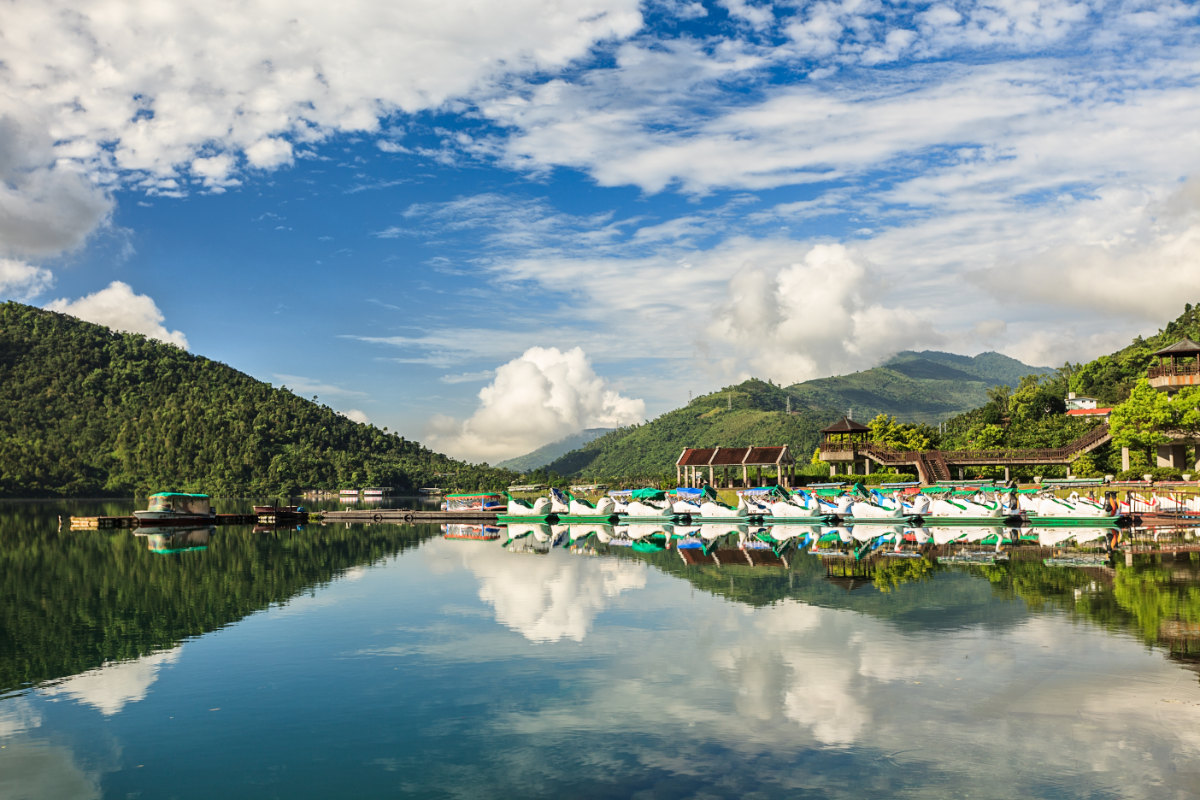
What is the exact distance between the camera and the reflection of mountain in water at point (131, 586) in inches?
820

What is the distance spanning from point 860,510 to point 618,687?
140ft

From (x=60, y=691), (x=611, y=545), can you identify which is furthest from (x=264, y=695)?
(x=611, y=545)

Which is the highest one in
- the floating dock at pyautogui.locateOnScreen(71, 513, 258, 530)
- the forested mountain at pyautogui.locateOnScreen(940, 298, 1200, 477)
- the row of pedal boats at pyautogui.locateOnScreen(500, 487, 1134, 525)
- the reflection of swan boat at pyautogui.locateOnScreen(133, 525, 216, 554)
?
the forested mountain at pyautogui.locateOnScreen(940, 298, 1200, 477)

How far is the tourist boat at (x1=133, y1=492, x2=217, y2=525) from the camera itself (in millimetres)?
64062

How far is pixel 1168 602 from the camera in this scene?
23828mm

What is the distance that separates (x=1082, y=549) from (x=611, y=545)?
22622mm

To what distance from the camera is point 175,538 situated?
55.2 m

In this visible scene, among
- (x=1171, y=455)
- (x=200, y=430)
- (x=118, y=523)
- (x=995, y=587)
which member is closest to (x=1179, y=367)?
(x=1171, y=455)

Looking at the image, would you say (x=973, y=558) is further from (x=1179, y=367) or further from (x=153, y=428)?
(x=153, y=428)

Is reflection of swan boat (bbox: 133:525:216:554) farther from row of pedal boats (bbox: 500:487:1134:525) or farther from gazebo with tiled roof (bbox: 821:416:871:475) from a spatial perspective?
gazebo with tiled roof (bbox: 821:416:871:475)

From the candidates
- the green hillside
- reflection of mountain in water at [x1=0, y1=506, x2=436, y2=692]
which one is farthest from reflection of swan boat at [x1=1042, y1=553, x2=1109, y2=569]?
the green hillside

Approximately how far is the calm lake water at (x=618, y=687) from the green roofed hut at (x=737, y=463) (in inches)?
2017

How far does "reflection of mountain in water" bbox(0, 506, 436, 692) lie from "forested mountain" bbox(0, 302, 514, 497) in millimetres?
105519

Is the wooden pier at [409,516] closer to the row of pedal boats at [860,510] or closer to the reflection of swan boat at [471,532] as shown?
the reflection of swan boat at [471,532]
